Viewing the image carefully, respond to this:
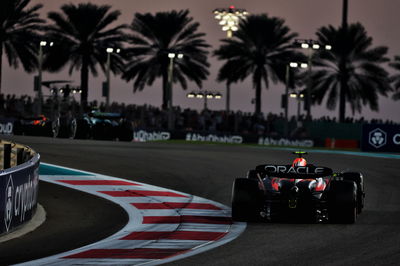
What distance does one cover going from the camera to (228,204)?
15742 millimetres

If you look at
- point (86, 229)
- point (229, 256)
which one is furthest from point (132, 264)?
point (86, 229)

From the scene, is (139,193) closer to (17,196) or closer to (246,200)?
(246,200)

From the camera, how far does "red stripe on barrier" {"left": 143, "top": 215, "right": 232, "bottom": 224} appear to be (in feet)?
43.1

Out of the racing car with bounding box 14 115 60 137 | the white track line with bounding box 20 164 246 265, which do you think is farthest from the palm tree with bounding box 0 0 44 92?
the white track line with bounding box 20 164 246 265

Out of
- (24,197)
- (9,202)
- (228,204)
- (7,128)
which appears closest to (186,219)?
(228,204)

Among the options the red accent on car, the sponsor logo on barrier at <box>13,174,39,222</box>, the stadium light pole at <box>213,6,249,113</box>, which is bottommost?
the sponsor logo on barrier at <box>13,174,39,222</box>

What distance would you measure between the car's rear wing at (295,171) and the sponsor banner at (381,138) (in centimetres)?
2463

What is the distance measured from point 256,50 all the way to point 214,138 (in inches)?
573

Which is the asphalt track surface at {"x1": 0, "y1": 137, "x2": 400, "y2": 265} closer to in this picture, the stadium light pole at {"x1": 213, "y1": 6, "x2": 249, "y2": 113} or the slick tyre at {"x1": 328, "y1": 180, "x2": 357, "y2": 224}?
the slick tyre at {"x1": 328, "y1": 180, "x2": 357, "y2": 224}

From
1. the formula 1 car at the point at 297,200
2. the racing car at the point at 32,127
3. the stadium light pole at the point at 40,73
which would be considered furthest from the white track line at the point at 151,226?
the stadium light pole at the point at 40,73

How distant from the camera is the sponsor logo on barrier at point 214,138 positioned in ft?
148

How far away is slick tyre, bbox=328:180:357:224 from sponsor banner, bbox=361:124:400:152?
25310mm

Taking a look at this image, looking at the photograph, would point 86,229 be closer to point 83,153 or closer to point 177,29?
point 83,153

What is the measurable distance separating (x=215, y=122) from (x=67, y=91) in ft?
27.1
